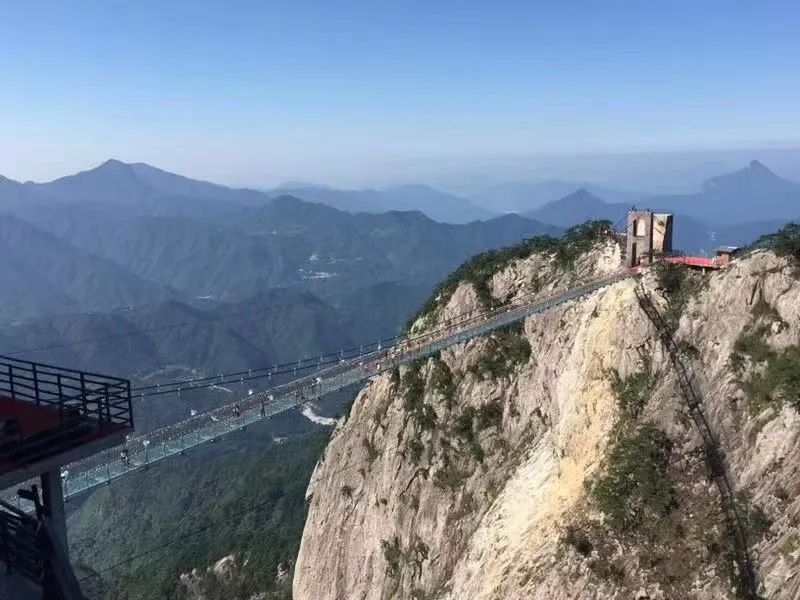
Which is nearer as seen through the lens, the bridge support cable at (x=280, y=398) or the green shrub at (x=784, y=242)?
the green shrub at (x=784, y=242)

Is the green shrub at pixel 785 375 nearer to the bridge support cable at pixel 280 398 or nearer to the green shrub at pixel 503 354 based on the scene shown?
the bridge support cable at pixel 280 398

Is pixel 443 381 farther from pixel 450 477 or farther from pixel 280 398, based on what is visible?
pixel 280 398

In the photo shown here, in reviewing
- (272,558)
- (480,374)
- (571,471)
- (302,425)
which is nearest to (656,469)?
(571,471)

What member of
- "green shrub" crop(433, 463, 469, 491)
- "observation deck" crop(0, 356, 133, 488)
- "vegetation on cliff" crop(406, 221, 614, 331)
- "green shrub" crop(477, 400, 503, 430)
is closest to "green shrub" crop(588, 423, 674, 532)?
"green shrub" crop(477, 400, 503, 430)

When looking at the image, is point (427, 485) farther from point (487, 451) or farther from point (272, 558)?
point (272, 558)

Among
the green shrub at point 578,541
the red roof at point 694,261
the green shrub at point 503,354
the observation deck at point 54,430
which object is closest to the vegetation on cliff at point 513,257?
the green shrub at point 503,354

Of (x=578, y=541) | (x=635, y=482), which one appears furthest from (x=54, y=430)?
(x=635, y=482)
